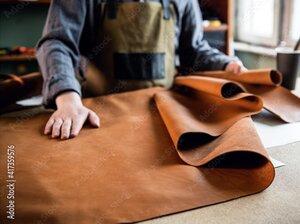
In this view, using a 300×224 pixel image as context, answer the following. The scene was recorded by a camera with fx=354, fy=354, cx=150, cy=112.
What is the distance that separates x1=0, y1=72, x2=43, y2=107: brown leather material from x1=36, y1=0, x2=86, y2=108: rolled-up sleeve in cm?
9

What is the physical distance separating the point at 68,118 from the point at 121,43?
0.47 m

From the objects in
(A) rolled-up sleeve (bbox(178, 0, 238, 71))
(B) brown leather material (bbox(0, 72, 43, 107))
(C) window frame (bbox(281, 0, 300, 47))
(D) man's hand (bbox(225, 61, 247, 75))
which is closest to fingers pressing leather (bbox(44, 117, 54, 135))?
(B) brown leather material (bbox(0, 72, 43, 107))

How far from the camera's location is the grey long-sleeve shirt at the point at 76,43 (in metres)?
0.97

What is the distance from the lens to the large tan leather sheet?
51cm

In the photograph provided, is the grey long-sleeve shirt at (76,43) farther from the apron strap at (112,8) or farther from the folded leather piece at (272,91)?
the folded leather piece at (272,91)

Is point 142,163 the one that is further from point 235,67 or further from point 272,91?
point 235,67

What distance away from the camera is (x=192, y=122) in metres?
0.77

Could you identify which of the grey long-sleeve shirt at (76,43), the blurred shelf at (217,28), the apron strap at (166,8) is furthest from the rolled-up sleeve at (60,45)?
the blurred shelf at (217,28)

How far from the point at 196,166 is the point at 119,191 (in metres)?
0.15

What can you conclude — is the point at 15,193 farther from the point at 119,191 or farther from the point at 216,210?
the point at 216,210

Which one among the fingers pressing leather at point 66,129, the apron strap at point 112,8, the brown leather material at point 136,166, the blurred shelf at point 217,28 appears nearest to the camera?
the brown leather material at point 136,166

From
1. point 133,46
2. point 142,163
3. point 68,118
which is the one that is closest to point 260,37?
point 133,46

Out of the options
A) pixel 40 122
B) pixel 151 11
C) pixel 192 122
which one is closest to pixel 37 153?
pixel 40 122

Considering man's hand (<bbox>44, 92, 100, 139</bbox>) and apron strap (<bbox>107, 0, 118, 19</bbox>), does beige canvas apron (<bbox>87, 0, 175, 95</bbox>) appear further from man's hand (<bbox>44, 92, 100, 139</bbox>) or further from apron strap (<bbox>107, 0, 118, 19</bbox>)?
man's hand (<bbox>44, 92, 100, 139</bbox>)
